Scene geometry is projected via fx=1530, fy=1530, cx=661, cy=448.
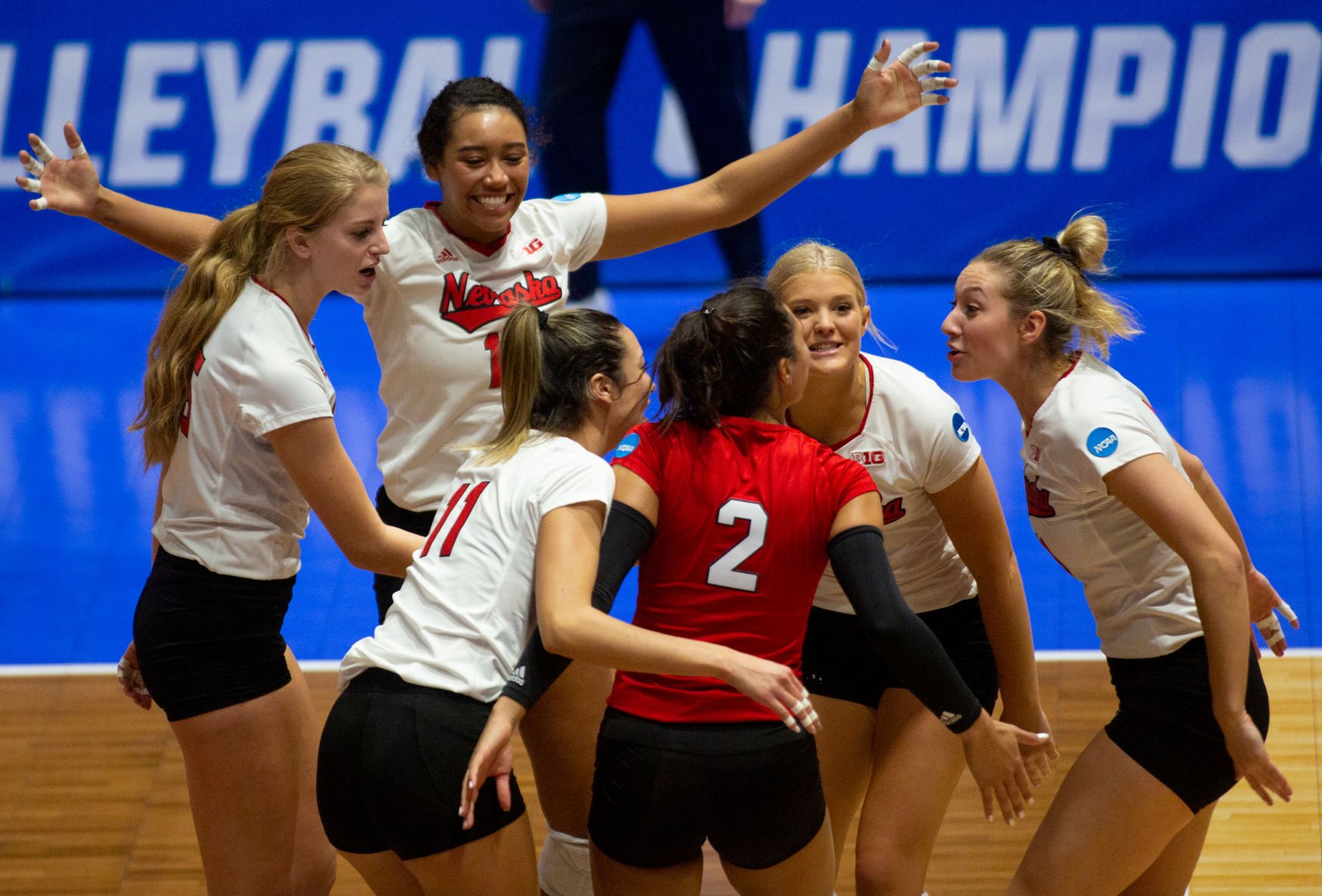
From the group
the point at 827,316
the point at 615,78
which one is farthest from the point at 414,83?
the point at 827,316

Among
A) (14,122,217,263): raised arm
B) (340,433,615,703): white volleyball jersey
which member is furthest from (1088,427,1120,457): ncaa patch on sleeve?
(14,122,217,263): raised arm

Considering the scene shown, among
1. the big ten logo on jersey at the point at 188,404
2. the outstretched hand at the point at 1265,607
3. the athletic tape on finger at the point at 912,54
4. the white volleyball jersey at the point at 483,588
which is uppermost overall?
the athletic tape on finger at the point at 912,54

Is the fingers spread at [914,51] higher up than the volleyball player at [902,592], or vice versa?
the fingers spread at [914,51]

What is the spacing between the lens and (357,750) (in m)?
2.82

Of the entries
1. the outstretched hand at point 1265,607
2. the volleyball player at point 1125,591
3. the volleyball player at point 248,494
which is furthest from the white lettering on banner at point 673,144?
the volleyball player at point 248,494

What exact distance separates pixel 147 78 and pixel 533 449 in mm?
6851

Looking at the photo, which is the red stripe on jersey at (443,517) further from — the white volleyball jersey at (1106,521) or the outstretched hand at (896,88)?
the outstretched hand at (896,88)

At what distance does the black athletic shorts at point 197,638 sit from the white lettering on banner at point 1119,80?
683 centimetres

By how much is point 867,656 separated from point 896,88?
4.75ft

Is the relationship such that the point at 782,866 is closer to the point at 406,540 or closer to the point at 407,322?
the point at 406,540

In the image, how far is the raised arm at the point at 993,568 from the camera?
356cm

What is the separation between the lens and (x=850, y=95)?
28.8 ft

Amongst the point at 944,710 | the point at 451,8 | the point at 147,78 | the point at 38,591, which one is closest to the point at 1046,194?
the point at 451,8

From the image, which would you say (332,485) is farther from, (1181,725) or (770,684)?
(1181,725)
